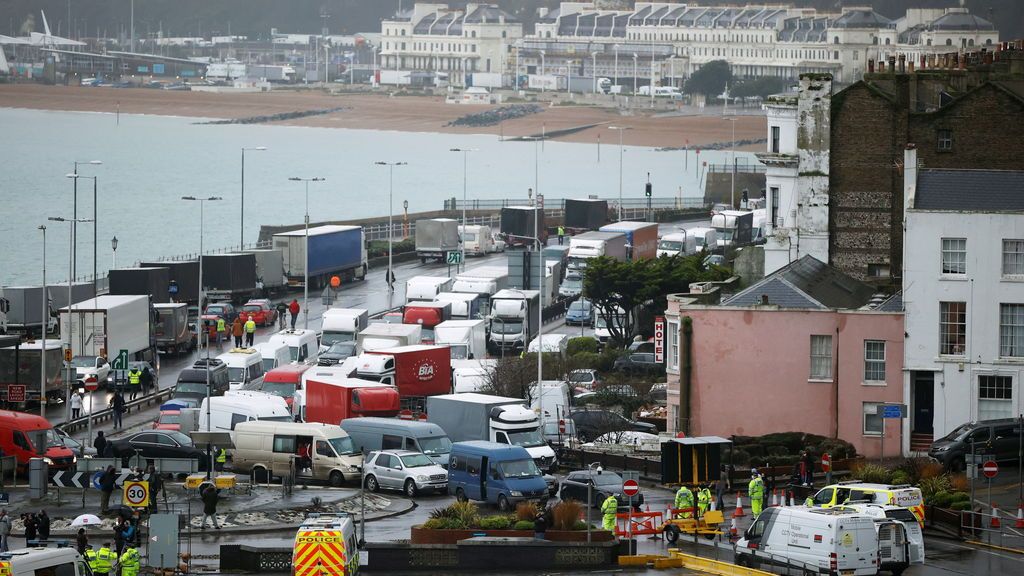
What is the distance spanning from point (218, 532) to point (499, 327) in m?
32.4

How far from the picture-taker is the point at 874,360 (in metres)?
42.9

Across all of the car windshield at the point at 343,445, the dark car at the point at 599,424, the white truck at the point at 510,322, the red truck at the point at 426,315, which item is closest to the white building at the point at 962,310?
the dark car at the point at 599,424

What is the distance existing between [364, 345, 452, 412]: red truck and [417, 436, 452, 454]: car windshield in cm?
927

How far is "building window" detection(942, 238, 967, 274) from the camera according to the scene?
138 ft

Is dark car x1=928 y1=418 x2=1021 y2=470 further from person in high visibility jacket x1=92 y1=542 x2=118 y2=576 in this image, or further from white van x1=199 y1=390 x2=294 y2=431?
person in high visibility jacket x1=92 y1=542 x2=118 y2=576

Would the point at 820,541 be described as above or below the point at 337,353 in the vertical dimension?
below

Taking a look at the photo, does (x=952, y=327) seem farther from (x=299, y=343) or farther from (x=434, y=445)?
(x=299, y=343)

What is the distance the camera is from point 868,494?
30109 millimetres

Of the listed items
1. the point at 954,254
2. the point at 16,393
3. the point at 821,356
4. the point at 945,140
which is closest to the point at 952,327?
the point at 954,254

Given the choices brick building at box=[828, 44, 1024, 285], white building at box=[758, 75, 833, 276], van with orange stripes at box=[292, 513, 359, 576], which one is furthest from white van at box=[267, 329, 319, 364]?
van with orange stripes at box=[292, 513, 359, 576]

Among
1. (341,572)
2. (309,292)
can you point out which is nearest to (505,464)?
(341,572)

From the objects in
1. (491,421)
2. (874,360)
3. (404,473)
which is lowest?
(404,473)

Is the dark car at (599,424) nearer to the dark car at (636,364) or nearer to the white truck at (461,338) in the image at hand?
the dark car at (636,364)

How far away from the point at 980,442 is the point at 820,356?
5517mm
